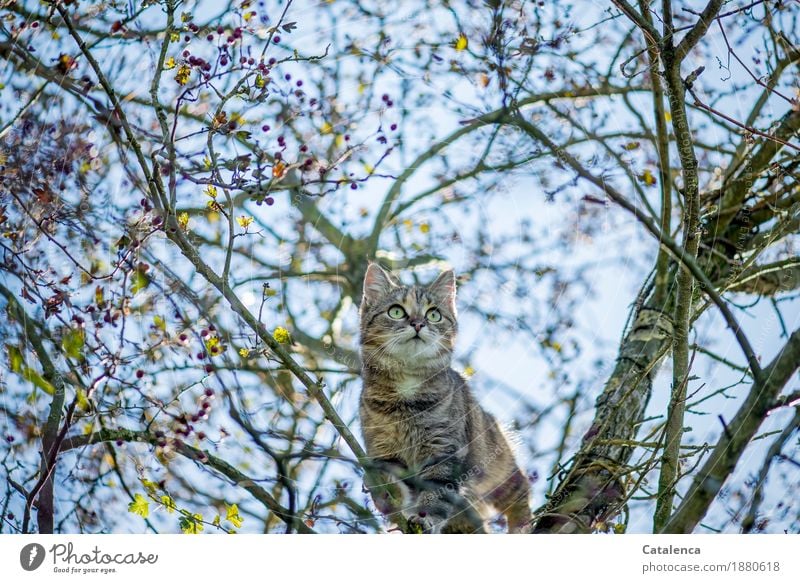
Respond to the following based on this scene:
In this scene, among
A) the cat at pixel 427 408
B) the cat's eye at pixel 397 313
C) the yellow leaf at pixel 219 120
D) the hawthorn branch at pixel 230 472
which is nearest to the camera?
the hawthorn branch at pixel 230 472

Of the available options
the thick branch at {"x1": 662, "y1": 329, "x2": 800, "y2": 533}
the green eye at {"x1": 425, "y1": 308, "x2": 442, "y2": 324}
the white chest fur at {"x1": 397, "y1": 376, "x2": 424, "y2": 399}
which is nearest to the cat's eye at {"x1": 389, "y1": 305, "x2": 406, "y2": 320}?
the green eye at {"x1": 425, "y1": 308, "x2": 442, "y2": 324}

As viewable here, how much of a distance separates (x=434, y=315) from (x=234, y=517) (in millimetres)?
1292

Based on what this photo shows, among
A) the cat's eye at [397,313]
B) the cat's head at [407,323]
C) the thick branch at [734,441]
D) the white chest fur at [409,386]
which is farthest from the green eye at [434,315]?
the thick branch at [734,441]

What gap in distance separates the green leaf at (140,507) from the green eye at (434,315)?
140 cm

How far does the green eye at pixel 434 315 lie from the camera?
338cm

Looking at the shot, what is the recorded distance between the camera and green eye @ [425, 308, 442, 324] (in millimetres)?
3375

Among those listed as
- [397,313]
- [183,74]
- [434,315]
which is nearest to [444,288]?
[434,315]

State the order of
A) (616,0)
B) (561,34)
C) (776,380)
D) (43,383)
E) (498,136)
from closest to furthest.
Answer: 1. (776,380)
2. (616,0)
3. (43,383)
4. (561,34)
5. (498,136)

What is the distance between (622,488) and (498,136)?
5.04 ft

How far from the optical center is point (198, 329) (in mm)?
2775

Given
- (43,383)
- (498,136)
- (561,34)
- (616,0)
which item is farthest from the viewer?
(498,136)
